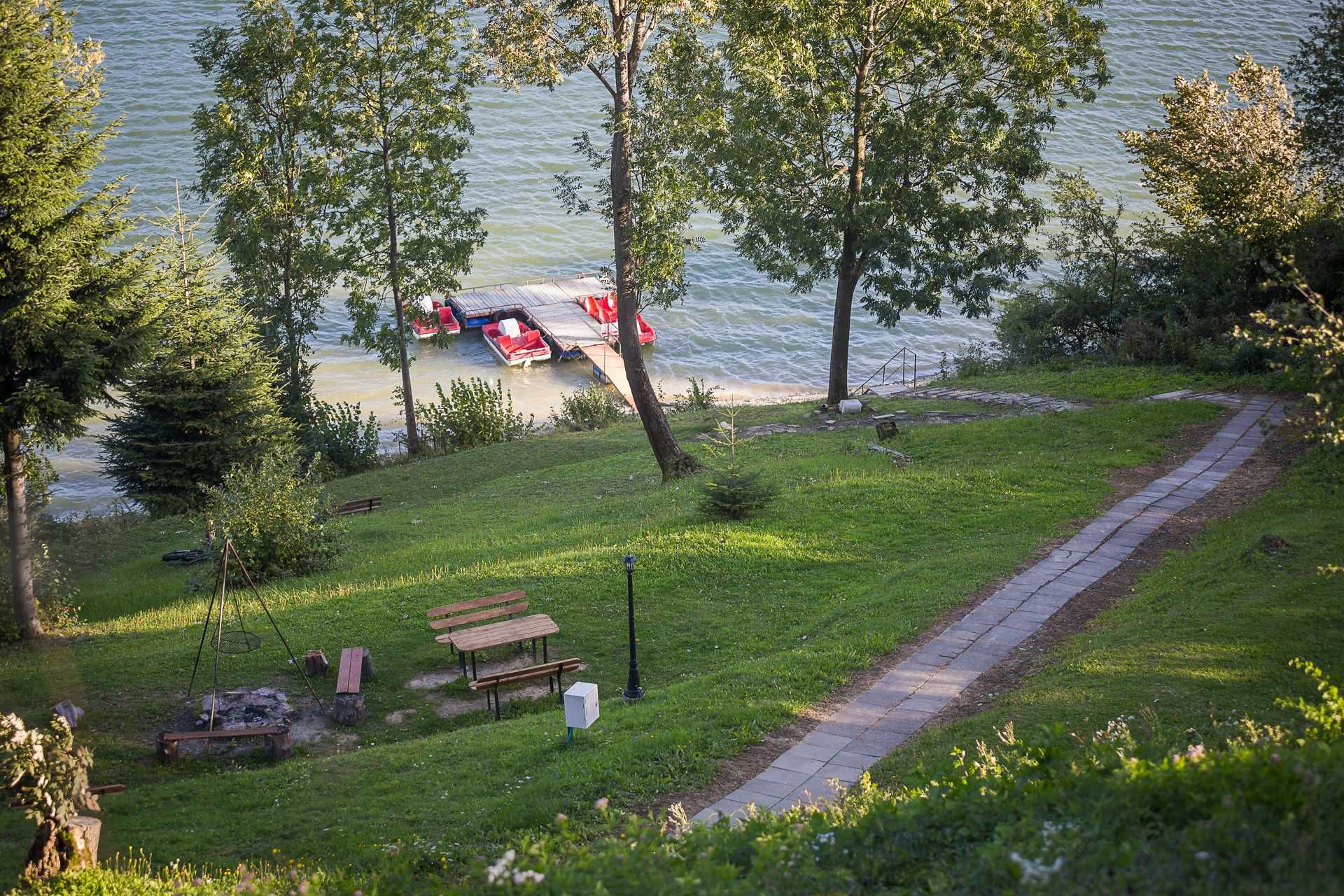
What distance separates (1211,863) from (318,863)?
5795 mm

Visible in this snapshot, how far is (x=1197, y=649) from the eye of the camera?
961 cm

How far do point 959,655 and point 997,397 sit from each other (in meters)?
13.3

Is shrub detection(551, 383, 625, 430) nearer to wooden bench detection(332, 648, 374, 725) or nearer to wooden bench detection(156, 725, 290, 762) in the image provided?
wooden bench detection(332, 648, 374, 725)

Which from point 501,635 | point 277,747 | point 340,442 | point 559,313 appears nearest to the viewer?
point 277,747

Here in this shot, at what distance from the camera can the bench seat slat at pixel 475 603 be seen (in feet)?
40.7

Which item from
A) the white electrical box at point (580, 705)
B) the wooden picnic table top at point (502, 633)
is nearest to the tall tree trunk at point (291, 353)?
the wooden picnic table top at point (502, 633)

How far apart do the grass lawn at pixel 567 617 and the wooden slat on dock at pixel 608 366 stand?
43.5 feet

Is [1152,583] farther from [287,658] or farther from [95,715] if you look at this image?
[95,715]

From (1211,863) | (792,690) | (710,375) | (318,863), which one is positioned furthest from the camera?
(710,375)

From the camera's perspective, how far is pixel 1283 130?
2172cm

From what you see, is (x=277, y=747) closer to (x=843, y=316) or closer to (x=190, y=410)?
(x=190, y=410)

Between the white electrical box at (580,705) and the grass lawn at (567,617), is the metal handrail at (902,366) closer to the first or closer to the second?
the grass lawn at (567,617)

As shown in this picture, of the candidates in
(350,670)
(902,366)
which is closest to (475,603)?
(350,670)

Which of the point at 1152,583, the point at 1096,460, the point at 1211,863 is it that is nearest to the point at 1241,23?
the point at 1096,460
